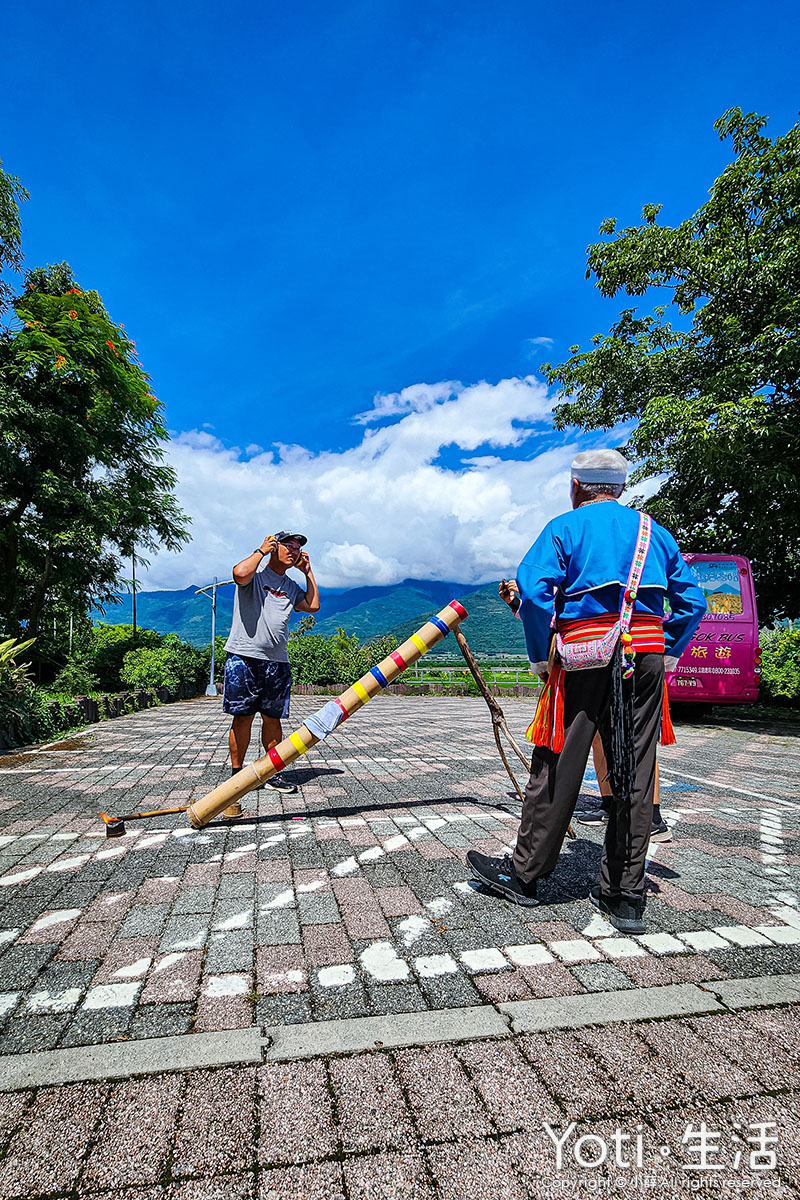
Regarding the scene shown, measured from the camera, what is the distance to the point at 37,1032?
1698mm

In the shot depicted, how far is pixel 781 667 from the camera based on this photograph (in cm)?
1295

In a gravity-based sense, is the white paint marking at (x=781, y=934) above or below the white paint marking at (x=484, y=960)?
below

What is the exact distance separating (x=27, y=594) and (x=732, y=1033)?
21.4m

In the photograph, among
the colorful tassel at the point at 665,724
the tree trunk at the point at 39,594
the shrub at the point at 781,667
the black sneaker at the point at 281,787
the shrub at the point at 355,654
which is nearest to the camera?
the colorful tassel at the point at 665,724

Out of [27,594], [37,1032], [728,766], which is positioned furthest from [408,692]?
[37,1032]

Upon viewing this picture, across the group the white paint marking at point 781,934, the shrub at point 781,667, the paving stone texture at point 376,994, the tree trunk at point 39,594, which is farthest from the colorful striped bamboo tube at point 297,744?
the tree trunk at point 39,594

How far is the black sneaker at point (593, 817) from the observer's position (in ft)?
13.0

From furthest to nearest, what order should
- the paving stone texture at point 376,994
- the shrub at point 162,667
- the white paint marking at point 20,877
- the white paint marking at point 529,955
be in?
1. the shrub at point 162,667
2. the white paint marking at point 20,877
3. the white paint marking at point 529,955
4. the paving stone texture at point 376,994

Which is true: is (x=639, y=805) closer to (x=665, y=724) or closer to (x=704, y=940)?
(x=665, y=724)

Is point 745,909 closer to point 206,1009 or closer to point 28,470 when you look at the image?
point 206,1009

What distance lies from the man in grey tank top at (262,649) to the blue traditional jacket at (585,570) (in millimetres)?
2291

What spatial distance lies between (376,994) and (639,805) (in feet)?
4.01

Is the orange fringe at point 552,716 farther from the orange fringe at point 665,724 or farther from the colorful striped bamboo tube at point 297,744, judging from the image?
the colorful striped bamboo tube at point 297,744

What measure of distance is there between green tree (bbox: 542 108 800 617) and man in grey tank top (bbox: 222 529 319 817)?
8.49 meters
